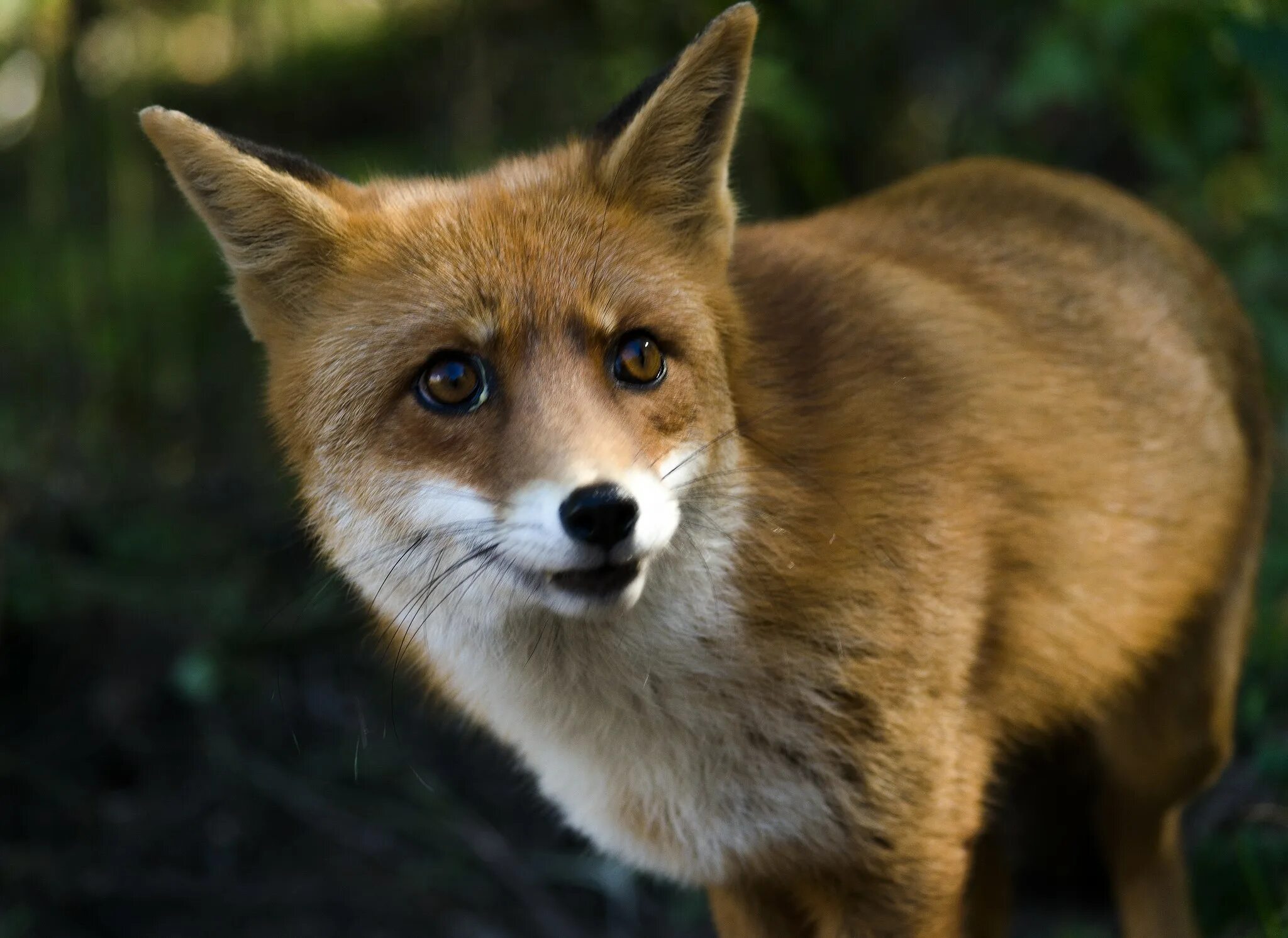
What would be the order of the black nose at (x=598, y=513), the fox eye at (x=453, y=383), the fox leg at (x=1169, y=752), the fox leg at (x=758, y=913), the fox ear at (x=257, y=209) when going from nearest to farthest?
the black nose at (x=598, y=513) < the fox eye at (x=453, y=383) < the fox ear at (x=257, y=209) < the fox leg at (x=758, y=913) < the fox leg at (x=1169, y=752)

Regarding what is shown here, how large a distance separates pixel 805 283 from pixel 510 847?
2.98m

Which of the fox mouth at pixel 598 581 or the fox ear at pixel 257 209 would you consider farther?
the fox ear at pixel 257 209

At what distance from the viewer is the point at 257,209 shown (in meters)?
2.97

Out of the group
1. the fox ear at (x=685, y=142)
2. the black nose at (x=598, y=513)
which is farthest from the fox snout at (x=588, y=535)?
the fox ear at (x=685, y=142)

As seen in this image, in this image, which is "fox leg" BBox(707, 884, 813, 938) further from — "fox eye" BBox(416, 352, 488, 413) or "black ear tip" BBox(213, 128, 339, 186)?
"black ear tip" BBox(213, 128, 339, 186)

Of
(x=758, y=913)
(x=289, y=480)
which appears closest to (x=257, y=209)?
(x=289, y=480)

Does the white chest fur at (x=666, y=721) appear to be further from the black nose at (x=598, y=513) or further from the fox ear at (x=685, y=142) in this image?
the fox ear at (x=685, y=142)

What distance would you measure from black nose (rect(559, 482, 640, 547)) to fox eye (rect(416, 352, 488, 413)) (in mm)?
465

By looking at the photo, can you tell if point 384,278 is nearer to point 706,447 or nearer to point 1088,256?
point 706,447

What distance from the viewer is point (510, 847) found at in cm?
538

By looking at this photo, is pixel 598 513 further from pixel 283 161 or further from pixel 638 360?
pixel 283 161

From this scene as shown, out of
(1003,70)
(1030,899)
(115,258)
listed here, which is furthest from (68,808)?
(1003,70)

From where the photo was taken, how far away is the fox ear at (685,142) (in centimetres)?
295

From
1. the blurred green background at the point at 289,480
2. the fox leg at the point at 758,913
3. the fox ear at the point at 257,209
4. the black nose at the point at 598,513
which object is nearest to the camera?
the black nose at the point at 598,513
